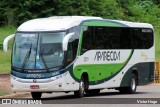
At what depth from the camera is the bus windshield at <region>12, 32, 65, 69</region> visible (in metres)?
23.1

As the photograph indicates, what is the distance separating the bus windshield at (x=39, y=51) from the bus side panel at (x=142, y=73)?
5.75 m

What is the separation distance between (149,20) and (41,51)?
1366 inches

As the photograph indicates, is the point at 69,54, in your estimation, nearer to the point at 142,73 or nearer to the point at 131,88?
the point at 131,88

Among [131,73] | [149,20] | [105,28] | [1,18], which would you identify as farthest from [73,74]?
[149,20]

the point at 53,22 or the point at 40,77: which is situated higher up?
the point at 53,22

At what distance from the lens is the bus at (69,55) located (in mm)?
23000

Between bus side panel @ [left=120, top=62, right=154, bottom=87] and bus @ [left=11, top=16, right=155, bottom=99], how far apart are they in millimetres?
104

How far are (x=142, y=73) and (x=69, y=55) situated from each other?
742 centimetres

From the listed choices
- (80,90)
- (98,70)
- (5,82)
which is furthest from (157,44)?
(80,90)

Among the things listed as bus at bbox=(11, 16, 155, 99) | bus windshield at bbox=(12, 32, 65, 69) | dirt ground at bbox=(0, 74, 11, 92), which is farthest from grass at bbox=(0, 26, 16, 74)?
bus windshield at bbox=(12, 32, 65, 69)

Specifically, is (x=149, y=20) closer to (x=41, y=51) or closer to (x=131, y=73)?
(x=131, y=73)

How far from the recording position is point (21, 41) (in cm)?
2364

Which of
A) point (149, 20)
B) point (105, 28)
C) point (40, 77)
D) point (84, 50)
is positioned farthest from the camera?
point (149, 20)

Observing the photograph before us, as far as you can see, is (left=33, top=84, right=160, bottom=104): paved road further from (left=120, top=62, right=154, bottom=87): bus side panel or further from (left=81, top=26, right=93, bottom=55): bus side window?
(left=81, top=26, right=93, bottom=55): bus side window
